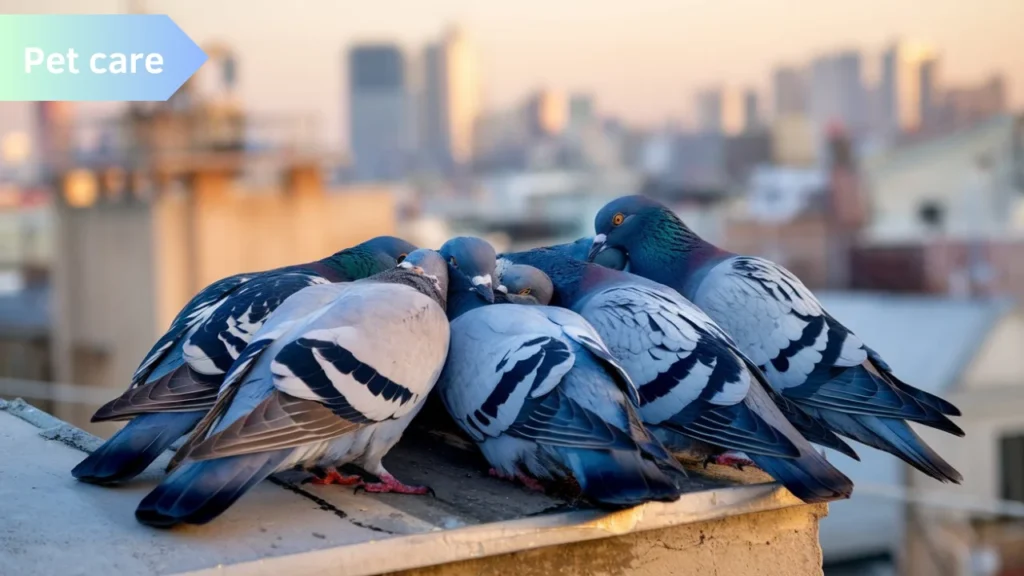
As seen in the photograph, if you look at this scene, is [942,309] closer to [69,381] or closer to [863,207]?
[863,207]

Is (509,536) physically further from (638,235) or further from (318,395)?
(638,235)

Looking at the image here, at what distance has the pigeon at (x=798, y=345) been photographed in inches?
118

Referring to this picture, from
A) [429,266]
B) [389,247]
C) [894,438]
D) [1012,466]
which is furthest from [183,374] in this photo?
[1012,466]

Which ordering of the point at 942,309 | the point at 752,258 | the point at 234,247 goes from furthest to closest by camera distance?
the point at 234,247
the point at 942,309
the point at 752,258

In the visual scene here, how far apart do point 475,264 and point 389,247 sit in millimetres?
511

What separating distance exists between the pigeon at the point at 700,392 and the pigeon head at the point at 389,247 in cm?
71

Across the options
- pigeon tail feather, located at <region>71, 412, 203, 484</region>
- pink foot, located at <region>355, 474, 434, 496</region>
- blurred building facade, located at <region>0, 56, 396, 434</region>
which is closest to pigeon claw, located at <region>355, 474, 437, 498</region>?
pink foot, located at <region>355, 474, 434, 496</region>

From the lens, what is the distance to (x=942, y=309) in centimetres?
1711

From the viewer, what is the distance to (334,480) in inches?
108

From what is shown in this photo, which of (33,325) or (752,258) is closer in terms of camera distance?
(752,258)

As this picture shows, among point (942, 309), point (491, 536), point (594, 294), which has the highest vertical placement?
point (594, 294)

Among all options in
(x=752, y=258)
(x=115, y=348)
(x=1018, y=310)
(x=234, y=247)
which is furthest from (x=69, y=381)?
(x=752, y=258)

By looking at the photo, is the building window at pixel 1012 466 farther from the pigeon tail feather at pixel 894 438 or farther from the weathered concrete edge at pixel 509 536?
the weathered concrete edge at pixel 509 536

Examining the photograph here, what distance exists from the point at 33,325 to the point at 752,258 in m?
21.5
